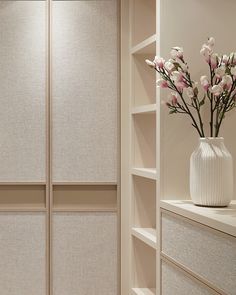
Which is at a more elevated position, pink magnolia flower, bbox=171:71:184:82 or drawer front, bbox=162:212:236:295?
pink magnolia flower, bbox=171:71:184:82

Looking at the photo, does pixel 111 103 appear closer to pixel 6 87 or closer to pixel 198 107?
pixel 6 87

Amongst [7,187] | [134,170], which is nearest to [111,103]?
[134,170]

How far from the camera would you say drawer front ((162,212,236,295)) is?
1918 millimetres

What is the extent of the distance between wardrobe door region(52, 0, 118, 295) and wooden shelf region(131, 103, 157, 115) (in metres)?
0.17

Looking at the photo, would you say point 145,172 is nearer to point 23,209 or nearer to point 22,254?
point 23,209

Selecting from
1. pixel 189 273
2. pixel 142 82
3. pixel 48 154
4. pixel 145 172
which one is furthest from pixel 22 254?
pixel 189 273

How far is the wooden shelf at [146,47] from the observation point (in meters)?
2.97

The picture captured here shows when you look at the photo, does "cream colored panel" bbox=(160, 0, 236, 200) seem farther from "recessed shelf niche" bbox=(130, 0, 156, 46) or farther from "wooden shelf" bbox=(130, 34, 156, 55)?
"recessed shelf niche" bbox=(130, 0, 156, 46)

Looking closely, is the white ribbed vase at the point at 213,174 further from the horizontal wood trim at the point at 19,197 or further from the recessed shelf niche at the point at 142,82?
the horizontal wood trim at the point at 19,197

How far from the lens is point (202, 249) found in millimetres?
2152

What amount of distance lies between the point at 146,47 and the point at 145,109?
1.12 ft

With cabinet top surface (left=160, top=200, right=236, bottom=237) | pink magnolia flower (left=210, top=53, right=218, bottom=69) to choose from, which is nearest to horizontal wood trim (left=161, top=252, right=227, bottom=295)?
cabinet top surface (left=160, top=200, right=236, bottom=237)

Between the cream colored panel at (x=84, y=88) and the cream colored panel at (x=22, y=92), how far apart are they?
88 mm

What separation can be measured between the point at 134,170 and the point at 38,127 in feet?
2.03
